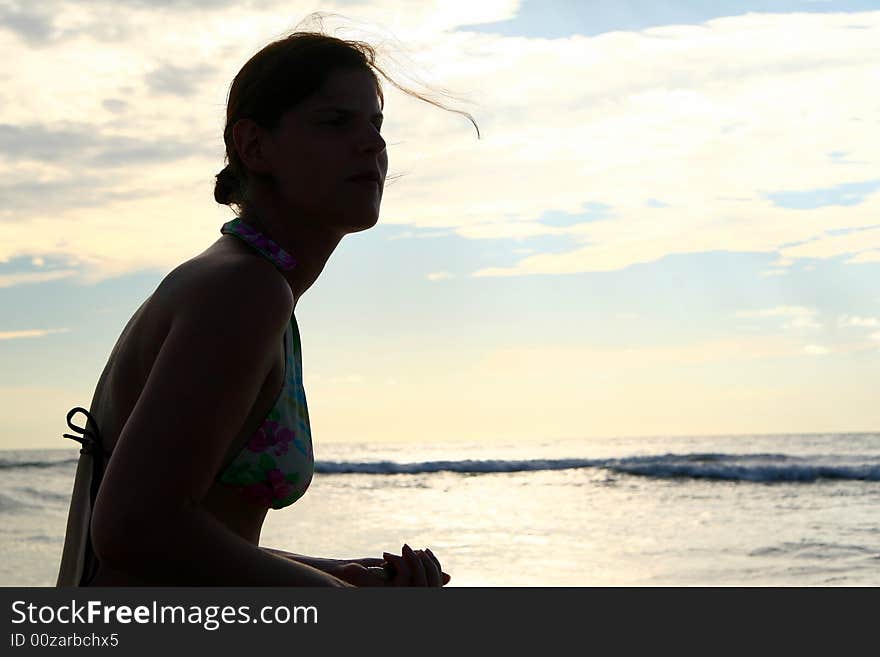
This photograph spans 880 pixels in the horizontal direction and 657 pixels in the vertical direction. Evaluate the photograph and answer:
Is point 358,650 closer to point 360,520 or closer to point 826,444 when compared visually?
point 360,520

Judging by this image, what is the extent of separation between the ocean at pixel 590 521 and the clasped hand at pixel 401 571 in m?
6.89

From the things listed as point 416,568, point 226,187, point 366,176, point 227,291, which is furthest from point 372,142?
point 416,568

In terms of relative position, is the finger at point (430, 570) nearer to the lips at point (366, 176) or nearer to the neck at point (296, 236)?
the neck at point (296, 236)

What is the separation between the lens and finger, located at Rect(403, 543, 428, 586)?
161 centimetres

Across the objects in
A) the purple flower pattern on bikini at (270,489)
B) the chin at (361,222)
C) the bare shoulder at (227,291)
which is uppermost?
the chin at (361,222)

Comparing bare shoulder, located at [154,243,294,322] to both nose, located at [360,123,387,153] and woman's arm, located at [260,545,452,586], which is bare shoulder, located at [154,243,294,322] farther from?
woman's arm, located at [260,545,452,586]

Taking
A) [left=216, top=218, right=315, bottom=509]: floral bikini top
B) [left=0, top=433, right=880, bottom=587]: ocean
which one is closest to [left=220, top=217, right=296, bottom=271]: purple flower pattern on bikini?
[left=216, top=218, right=315, bottom=509]: floral bikini top

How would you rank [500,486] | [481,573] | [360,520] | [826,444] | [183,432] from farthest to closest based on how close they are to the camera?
[826,444], [500,486], [360,520], [481,573], [183,432]

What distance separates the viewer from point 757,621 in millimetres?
1483

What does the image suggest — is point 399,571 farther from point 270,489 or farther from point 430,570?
point 270,489

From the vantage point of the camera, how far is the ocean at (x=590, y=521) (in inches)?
360

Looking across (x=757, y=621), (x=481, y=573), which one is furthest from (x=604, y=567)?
(x=757, y=621)

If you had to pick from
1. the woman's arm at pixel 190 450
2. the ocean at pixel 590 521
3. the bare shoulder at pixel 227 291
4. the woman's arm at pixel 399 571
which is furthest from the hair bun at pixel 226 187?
the ocean at pixel 590 521

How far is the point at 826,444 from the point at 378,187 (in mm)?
32633
